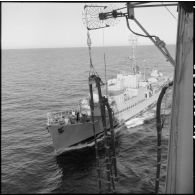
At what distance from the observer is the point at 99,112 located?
3344 cm

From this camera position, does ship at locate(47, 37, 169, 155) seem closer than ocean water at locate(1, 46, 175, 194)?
No

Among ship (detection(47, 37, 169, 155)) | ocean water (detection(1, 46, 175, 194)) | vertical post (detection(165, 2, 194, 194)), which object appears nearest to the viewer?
vertical post (detection(165, 2, 194, 194))

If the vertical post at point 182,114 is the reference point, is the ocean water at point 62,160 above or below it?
below

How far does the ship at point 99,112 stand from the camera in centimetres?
2963

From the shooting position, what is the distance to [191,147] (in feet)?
18.0

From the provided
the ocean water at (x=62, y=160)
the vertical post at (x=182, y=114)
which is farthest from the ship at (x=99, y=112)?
the vertical post at (x=182, y=114)

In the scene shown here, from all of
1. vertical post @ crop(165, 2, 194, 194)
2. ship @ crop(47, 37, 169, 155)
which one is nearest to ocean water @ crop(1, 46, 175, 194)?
ship @ crop(47, 37, 169, 155)

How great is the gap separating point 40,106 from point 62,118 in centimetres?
2083

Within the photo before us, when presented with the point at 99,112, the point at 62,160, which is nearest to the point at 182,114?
the point at 62,160

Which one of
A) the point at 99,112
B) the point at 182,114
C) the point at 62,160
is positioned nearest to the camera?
the point at 182,114

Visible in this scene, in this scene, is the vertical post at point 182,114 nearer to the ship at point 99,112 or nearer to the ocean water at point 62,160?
the ocean water at point 62,160

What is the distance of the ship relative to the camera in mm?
29628

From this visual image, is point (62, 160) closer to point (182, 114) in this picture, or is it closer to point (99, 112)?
point (99, 112)

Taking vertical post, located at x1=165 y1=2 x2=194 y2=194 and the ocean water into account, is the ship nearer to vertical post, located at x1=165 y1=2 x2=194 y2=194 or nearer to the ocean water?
the ocean water
